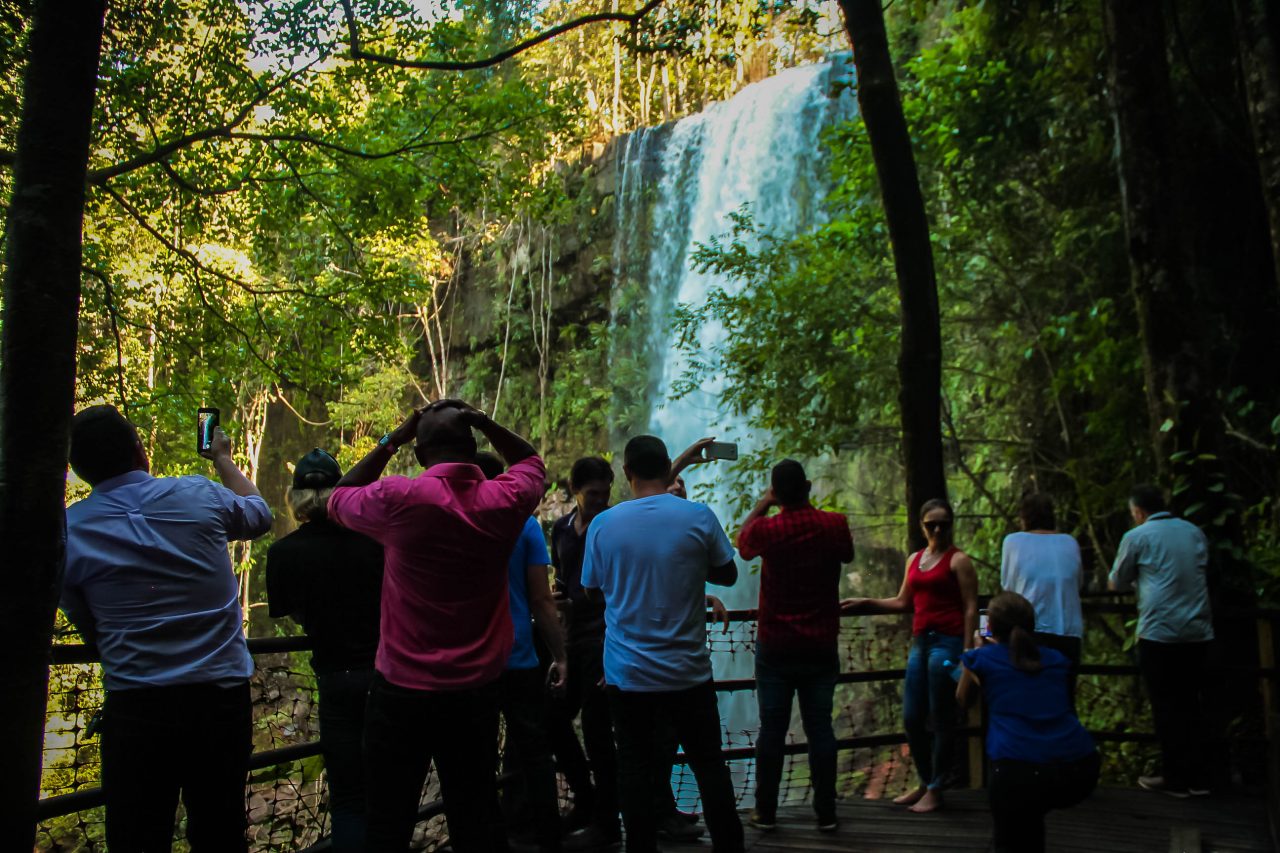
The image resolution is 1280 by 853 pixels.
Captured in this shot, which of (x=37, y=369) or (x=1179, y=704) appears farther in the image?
(x=1179, y=704)

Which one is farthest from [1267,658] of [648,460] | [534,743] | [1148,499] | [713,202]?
[713,202]

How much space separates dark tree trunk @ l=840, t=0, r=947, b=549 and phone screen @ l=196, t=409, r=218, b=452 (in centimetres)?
476

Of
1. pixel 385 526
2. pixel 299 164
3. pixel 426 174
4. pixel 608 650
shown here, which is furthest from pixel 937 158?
pixel 385 526

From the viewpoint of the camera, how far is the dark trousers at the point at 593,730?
15.9ft

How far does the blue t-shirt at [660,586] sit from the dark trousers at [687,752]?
6 cm

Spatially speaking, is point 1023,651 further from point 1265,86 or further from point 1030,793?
point 1265,86

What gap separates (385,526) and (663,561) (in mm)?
1091

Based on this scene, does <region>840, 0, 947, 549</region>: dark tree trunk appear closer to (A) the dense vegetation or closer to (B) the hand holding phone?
(A) the dense vegetation

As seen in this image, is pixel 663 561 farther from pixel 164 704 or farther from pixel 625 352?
pixel 625 352

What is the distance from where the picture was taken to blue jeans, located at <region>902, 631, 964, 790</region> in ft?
18.0

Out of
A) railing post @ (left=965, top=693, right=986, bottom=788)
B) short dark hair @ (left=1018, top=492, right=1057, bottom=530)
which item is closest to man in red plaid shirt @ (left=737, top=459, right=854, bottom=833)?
short dark hair @ (left=1018, top=492, right=1057, bottom=530)

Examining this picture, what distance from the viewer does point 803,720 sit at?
16.4 feet

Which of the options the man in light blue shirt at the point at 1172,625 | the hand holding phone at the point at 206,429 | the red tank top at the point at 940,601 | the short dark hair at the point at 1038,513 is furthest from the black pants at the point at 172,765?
the man in light blue shirt at the point at 1172,625

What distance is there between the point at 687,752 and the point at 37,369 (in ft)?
8.26
